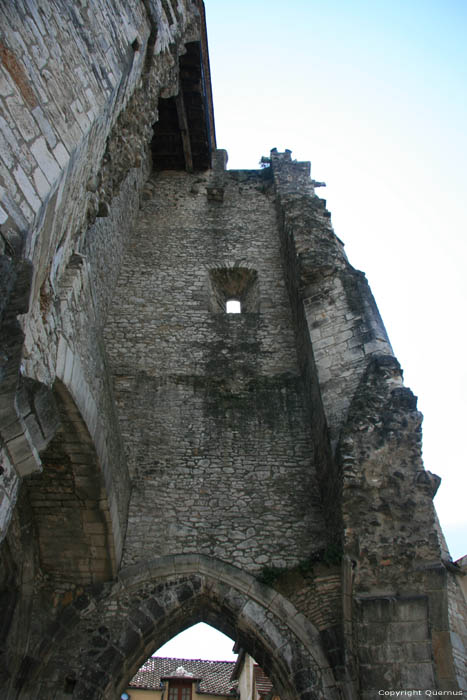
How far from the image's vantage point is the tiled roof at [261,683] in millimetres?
10008

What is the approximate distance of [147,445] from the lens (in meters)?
6.32

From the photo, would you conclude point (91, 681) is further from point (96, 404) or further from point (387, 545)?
point (387, 545)

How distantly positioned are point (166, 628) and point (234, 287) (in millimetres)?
5433

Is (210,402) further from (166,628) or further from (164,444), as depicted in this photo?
(166,628)

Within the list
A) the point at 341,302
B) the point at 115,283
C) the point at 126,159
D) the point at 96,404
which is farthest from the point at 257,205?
the point at 96,404

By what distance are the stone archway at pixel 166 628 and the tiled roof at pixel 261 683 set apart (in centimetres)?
578

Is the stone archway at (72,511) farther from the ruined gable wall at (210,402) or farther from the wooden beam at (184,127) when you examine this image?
the wooden beam at (184,127)

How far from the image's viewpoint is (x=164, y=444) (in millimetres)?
6344

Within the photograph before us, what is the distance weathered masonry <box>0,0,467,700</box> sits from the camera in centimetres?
308

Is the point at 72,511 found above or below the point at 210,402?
below

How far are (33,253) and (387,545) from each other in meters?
3.65

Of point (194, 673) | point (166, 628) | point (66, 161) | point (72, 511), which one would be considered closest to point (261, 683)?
point (194, 673)
